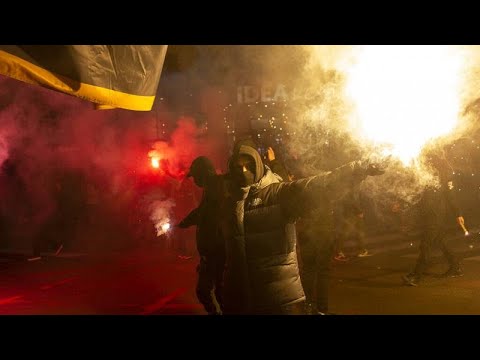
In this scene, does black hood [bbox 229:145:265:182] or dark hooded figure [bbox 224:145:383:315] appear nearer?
dark hooded figure [bbox 224:145:383:315]

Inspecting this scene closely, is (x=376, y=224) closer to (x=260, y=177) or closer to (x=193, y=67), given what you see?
(x=193, y=67)

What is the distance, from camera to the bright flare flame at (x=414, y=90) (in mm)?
4693

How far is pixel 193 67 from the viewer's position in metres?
8.54

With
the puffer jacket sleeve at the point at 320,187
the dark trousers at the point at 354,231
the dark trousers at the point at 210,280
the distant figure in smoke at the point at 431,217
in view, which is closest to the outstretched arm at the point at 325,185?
the puffer jacket sleeve at the point at 320,187

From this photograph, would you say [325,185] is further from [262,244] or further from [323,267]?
[323,267]

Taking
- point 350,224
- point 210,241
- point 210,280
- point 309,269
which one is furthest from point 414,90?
point 350,224

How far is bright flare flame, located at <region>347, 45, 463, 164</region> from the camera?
4.69 meters

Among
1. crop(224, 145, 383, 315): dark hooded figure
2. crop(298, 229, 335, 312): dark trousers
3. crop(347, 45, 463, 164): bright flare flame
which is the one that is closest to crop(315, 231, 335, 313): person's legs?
crop(298, 229, 335, 312): dark trousers

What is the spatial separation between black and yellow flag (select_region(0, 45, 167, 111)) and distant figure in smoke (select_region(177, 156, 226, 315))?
1.92 metres

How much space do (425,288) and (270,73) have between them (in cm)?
350

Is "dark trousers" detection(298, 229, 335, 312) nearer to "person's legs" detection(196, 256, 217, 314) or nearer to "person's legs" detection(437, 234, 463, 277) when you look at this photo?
"person's legs" detection(196, 256, 217, 314)

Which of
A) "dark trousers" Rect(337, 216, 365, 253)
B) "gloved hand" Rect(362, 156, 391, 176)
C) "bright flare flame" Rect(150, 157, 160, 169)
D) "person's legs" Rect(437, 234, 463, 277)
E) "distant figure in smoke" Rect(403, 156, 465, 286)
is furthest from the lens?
"bright flare flame" Rect(150, 157, 160, 169)

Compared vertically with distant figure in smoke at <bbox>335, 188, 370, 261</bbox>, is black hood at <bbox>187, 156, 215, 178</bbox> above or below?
above
